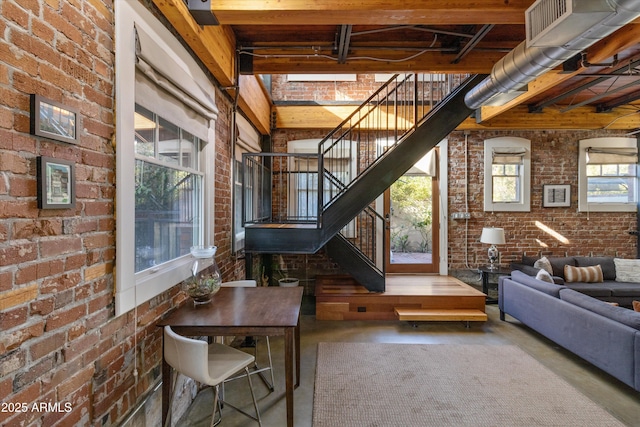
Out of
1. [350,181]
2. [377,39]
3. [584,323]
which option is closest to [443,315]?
[584,323]

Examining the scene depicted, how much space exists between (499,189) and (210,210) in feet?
16.9

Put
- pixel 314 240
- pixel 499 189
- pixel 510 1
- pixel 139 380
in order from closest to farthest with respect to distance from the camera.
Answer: pixel 139 380, pixel 510 1, pixel 314 240, pixel 499 189

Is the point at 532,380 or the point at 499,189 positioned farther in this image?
the point at 499,189

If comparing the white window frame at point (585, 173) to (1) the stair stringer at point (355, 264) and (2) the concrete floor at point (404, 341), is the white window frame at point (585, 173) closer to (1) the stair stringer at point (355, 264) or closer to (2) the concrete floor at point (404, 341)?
(2) the concrete floor at point (404, 341)

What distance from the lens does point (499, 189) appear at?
569cm

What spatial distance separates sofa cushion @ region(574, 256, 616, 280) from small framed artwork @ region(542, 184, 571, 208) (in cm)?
105

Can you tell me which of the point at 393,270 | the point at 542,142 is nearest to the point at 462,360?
→ the point at 393,270

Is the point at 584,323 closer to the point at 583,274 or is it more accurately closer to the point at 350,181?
the point at 583,274

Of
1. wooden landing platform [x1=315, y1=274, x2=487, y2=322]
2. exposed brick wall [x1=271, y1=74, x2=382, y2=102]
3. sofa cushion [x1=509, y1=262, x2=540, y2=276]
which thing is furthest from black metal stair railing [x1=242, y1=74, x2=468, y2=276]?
sofa cushion [x1=509, y1=262, x2=540, y2=276]

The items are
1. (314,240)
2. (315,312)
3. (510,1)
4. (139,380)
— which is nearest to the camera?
(139,380)

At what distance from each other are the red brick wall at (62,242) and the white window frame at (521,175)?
225 inches

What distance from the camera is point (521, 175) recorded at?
566 centimetres

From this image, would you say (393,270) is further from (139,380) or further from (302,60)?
(139,380)

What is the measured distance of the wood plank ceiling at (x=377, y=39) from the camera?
2166mm
